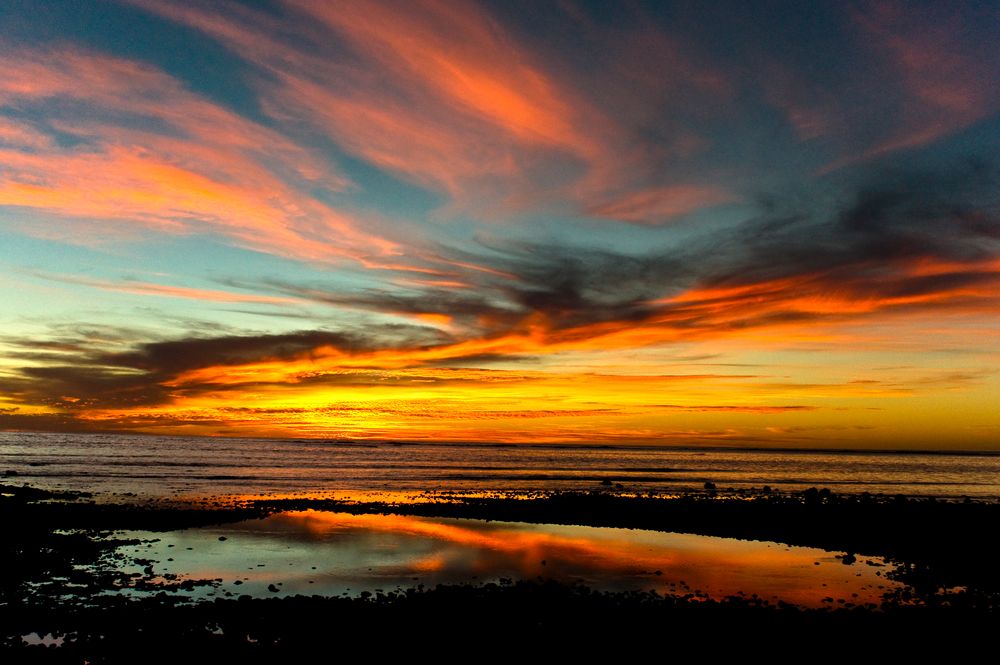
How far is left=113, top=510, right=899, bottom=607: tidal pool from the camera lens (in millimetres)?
20797

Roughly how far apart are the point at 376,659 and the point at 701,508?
3436cm

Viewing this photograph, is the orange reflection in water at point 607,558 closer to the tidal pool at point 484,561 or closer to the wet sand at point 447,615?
the tidal pool at point 484,561

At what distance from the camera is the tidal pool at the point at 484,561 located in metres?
20.8

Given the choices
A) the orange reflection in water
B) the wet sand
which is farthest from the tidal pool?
the wet sand

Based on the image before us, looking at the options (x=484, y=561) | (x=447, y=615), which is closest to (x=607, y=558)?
(x=484, y=561)

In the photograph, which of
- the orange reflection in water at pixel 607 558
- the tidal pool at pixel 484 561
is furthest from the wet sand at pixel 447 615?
the orange reflection in water at pixel 607 558

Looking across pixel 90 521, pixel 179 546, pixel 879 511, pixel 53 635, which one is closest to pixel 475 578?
pixel 53 635

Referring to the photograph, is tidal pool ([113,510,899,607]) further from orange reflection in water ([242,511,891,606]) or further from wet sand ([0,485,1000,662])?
wet sand ([0,485,1000,662])

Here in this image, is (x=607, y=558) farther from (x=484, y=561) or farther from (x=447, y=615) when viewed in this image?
(x=447, y=615)

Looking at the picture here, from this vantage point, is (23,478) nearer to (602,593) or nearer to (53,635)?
(53,635)

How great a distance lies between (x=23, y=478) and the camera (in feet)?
222

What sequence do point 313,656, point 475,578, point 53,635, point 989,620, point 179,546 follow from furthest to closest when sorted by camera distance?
point 179,546 → point 475,578 → point 989,620 → point 53,635 → point 313,656

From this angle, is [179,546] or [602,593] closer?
[602,593]

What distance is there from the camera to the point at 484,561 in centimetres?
2531
